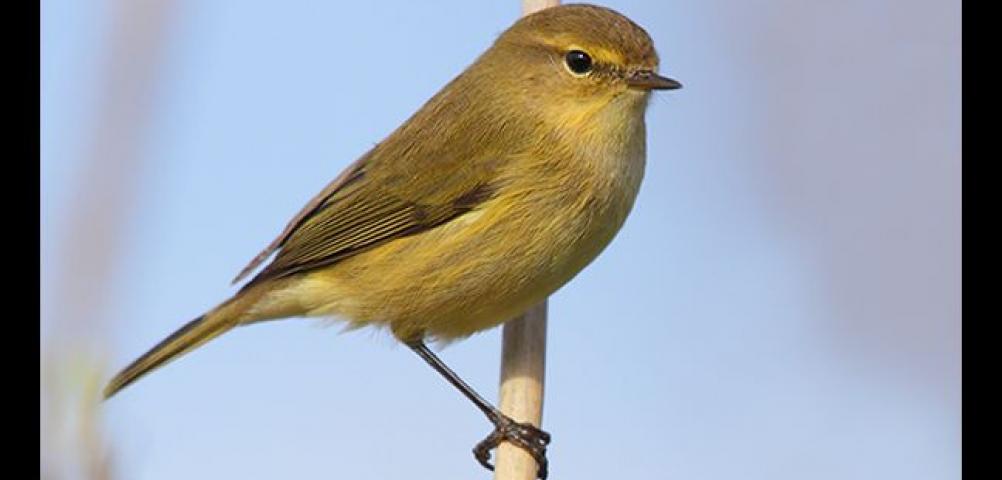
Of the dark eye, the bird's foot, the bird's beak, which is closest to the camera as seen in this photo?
the bird's foot

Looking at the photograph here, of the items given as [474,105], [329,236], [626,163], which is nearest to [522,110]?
[474,105]

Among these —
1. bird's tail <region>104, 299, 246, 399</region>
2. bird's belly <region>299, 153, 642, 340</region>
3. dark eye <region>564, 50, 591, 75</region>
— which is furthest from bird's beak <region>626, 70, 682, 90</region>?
bird's tail <region>104, 299, 246, 399</region>

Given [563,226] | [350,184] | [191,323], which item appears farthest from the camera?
[350,184]

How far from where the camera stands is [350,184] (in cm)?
324

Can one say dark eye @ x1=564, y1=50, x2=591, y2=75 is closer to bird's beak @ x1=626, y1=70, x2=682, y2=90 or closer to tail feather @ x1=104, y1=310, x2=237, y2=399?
bird's beak @ x1=626, y1=70, x2=682, y2=90

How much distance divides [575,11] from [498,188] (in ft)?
1.65

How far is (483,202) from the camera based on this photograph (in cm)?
300

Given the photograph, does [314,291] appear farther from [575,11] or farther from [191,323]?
[575,11]

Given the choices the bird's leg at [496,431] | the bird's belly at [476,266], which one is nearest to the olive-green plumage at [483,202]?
the bird's belly at [476,266]

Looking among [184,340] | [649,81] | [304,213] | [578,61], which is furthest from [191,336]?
[649,81]

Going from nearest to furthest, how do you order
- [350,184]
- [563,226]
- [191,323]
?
[563,226], [191,323], [350,184]

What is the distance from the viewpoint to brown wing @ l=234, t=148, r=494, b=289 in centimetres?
305

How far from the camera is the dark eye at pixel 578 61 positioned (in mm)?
2941

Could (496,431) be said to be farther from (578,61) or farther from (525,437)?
(578,61)
